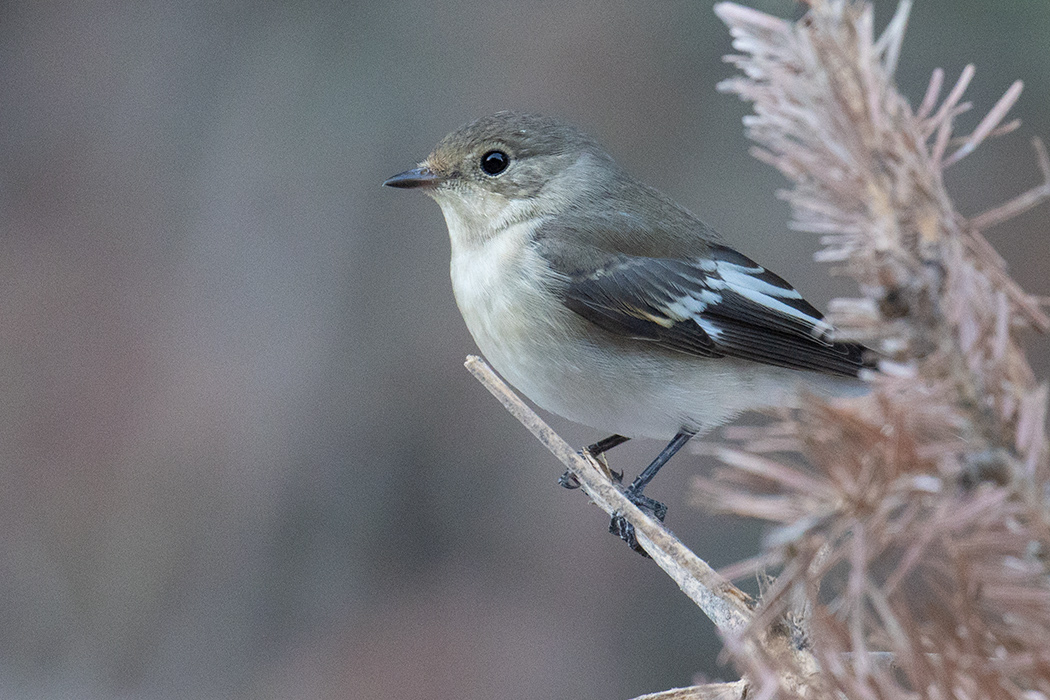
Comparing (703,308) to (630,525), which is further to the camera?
(703,308)

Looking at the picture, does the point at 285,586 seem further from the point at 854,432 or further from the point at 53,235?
the point at 854,432

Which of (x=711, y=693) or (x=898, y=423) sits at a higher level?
(x=898, y=423)

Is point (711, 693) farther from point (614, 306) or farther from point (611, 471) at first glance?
point (614, 306)

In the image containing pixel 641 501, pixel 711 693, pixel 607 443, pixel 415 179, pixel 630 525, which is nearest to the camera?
pixel 711 693

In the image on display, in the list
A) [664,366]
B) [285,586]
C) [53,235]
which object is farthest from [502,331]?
[53,235]

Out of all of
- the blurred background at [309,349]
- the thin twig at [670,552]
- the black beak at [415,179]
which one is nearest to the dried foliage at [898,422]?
the thin twig at [670,552]

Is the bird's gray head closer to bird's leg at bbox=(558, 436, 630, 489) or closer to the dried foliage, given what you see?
bird's leg at bbox=(558, 436, 630, 489)

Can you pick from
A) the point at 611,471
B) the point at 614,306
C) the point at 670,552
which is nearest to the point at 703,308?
the point at 614,306

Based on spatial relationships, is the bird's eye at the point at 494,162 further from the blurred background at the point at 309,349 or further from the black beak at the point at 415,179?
the blurred background at the point at 309,349
